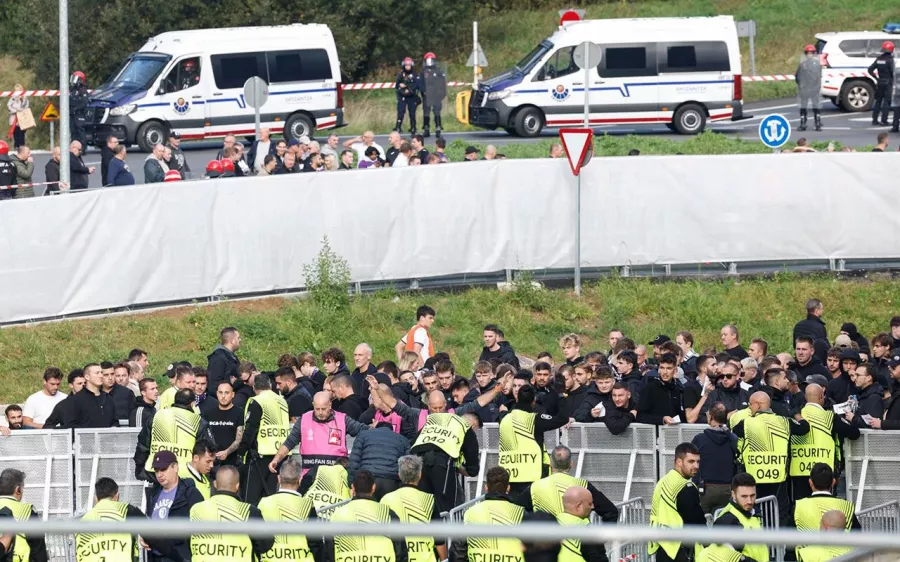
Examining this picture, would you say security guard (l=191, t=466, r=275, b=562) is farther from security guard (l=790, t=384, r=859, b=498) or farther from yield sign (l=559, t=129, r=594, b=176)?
yield sign (l=559, t=129, r=594, b=176)

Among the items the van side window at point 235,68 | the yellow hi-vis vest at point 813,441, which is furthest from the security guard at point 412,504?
the van side window at point 235,68

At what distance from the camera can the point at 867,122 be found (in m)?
36.2

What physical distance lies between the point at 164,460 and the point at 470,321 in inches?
424

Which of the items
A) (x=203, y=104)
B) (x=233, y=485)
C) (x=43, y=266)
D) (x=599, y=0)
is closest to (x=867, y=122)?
(x=203, y=104)

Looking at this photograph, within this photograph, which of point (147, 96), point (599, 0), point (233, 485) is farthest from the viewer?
point (599, 0)

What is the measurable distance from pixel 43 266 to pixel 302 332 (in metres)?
3.51

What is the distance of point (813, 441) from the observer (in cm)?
1245

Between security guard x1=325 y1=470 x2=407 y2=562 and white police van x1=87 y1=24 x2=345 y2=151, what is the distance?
76.0 feet

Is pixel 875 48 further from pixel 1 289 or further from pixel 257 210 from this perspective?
pixel 1 289

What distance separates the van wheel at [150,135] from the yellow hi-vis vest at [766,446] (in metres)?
22.2

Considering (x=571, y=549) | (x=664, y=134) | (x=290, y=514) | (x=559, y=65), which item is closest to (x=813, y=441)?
(x=571, y=549)

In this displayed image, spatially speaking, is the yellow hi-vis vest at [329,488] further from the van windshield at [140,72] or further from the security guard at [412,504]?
the van windshield at [140,72]

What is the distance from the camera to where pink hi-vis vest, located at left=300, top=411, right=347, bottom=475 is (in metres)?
12.4

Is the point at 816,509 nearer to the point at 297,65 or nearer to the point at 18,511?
the point at 18,511
